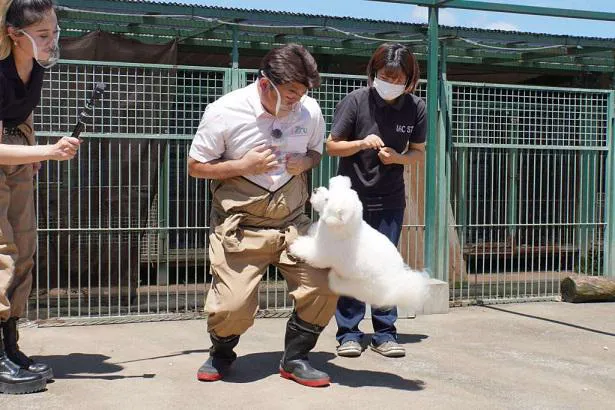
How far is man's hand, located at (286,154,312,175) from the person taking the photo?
4.23 metres

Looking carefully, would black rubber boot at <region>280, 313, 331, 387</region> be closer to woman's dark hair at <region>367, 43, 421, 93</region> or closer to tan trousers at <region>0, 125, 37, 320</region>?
tan trousers at <region>0, 125, 37, 320</region>

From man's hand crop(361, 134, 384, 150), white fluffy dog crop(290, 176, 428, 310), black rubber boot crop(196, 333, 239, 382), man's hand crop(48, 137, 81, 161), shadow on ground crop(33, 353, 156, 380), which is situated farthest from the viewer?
man's hand crop(361, 134, 384, 150)

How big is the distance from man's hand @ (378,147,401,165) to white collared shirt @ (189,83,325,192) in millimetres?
867

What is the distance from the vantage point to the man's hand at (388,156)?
195 inches

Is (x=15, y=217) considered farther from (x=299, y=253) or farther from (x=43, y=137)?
(x=43, y=137)

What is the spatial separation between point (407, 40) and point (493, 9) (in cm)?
294

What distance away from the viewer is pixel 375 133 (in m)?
5.12

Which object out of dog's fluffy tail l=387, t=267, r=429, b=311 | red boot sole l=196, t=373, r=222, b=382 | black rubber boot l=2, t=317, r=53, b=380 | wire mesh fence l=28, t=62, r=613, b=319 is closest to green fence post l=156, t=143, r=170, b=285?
wire mesh fence l=28, t=62, r=613, b=319

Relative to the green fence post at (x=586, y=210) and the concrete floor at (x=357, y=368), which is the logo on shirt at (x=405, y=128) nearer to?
the concrete floor at (x=357, y=368)

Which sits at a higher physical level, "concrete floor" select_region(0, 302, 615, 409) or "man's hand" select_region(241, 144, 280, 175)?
"man's hand" select_region(241, 144, 280, 175)

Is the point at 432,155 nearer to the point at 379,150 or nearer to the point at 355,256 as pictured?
the point at 379,150

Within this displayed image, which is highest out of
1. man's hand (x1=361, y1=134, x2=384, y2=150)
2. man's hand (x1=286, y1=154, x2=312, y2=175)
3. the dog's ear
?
man's hand (x1=361, y1=134, x2=384, y2=150)

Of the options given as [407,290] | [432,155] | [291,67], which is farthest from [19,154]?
[432,155]

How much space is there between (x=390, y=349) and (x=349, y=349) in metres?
0.28
